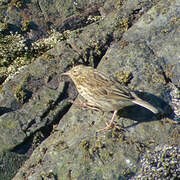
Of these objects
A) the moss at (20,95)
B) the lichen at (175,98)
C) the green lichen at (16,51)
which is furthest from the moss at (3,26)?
the lichen at (175,98)

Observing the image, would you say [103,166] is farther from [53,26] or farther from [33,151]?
[53,26]

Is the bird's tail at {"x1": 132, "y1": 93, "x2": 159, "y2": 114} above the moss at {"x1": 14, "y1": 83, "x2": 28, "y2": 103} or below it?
below

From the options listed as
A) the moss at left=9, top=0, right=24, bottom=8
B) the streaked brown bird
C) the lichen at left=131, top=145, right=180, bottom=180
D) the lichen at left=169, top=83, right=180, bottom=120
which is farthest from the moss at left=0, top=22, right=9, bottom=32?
the lichen at left=131, top=145, right=180, bottom=180

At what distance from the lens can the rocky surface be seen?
690cm

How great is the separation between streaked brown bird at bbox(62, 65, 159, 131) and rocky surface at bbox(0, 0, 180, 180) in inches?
10.2

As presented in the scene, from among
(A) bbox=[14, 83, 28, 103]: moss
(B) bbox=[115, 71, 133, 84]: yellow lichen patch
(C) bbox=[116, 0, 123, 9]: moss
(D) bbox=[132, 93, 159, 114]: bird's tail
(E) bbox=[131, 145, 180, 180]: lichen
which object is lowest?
(E) bbox=[131, 145, 180, 180]: lichen

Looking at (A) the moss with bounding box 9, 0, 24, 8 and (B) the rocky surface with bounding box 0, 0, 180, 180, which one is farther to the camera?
(A) the moss with bounding box 9, 0, 24, 8

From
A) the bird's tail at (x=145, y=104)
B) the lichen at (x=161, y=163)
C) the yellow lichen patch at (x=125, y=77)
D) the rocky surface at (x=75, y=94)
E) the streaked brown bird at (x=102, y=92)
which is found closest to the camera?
the lichen at (x=161, y=163)

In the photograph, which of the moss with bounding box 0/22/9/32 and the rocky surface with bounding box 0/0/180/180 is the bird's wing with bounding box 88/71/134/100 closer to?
the rocky surface with bounding box 0/0/180/180

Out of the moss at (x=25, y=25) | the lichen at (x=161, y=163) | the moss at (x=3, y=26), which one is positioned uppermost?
the moss at (x=3, y=26)

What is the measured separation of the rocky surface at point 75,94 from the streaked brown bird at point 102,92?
0.26 m

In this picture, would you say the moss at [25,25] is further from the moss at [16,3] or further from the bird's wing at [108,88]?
the bird's wing at [108,88]

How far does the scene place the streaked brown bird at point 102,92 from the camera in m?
7.51

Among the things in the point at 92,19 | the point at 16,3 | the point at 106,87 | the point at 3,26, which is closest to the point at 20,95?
the point at 106,87
